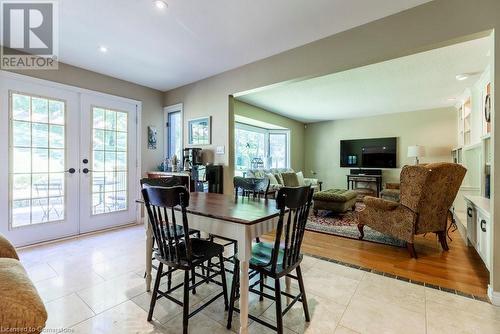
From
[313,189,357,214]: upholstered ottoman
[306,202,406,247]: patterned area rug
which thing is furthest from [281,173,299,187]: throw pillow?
[313,189,357,214]: upholstered ottoman

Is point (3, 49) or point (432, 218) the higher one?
point (3, 49)

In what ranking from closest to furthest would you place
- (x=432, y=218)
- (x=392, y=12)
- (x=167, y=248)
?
1. (x=167, y=248)
2. (x=392, y=12)
3. (x=432, y=218)

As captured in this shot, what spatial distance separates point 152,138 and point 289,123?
427cm

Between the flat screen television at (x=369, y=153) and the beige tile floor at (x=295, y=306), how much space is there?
17.2ft

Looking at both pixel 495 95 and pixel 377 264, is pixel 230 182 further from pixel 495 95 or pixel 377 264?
pixel 495 95

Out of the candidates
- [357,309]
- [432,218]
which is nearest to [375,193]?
Answer: [432,218]

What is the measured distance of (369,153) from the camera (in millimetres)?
6961

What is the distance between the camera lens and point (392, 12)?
7.34 feet

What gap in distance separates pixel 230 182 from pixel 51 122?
8.84 feet

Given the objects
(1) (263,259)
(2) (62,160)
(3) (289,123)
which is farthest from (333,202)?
(2) (62,160)

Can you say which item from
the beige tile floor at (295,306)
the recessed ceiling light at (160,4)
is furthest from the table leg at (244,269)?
the recessed ceiling light at (160,4)

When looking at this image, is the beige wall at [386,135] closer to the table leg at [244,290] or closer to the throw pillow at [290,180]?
the throw pillow at [290,180]

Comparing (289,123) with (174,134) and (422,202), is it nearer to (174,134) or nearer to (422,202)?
(174,134)

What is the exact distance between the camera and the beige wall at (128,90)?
11.1ft
